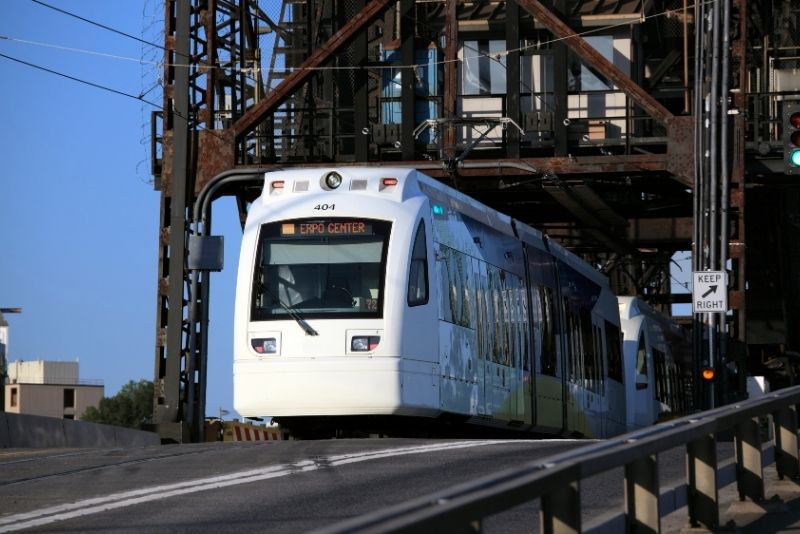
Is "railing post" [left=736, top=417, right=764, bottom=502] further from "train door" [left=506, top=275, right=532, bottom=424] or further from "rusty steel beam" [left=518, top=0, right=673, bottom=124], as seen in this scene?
"rusty steel beam" [left=518, top=0, right=673, bottom=124]

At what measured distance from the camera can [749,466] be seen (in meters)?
10.7

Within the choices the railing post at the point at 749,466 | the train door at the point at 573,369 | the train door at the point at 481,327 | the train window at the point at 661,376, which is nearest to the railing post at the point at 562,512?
the railing post at the point at 749,466

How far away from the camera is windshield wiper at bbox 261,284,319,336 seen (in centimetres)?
1934

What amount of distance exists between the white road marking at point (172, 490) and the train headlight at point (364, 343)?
3413 mm

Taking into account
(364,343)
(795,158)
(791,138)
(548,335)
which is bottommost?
(364,343)

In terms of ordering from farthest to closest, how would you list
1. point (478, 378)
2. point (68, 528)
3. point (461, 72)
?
point (461, 72) < point (478, 378) < point (68, 528)

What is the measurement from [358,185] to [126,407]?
5633 inches

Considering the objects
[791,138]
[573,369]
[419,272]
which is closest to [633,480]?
[419,272]

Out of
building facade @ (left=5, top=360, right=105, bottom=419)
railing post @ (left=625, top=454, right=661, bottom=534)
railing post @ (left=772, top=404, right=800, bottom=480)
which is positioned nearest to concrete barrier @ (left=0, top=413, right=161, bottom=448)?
railing post @ (left=772, top=404, right=800, bottom=480)

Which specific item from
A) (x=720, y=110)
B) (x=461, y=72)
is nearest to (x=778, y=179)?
(x=720, y=110)

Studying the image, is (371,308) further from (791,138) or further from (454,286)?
(791,138)

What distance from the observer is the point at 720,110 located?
30.4 m

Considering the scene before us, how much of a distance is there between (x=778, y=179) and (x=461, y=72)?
35.6 ft

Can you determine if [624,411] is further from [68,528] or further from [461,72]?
[68,528]
